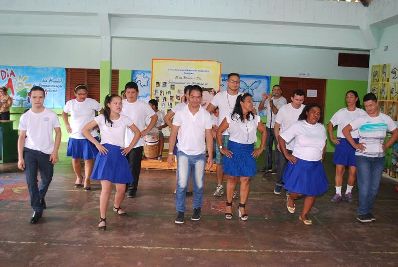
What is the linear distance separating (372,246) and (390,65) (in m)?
5.10

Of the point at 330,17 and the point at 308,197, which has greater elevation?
the point at 330,17

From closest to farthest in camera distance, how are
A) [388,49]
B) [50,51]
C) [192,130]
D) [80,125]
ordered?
[192,130] → [80,125] → [388,49] → [50,51]

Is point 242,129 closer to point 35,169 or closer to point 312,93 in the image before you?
point 35,169

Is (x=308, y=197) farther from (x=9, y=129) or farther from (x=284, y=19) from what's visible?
(x=9, y=129)

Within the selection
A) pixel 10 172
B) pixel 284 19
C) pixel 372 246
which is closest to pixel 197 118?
pixel 372 246

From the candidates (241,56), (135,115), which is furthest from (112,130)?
(241,56)

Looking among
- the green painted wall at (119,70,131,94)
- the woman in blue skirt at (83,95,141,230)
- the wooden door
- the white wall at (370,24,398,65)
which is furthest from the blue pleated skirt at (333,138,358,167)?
the green painted wall at (119,70,131,94)

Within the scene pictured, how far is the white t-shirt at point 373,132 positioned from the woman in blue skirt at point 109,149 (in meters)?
2.76

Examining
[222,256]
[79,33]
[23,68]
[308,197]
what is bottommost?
[222,256]

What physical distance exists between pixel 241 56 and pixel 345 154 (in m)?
5.63

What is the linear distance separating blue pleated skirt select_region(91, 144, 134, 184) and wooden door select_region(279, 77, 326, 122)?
7.30 metres

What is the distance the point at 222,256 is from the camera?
3.89m

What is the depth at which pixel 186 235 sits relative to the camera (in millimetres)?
4410

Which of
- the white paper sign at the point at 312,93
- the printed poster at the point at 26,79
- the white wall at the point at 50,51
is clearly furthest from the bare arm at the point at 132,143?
the white paper sign at the point at 312,93
